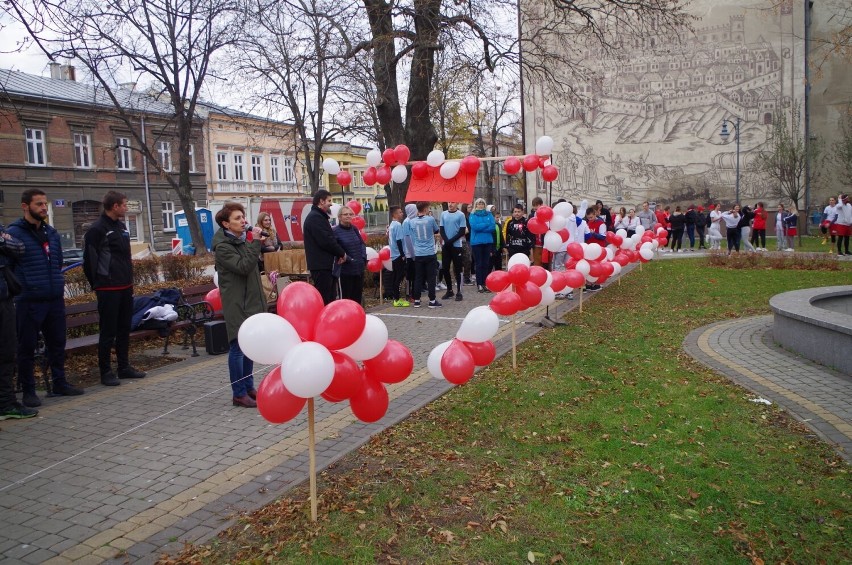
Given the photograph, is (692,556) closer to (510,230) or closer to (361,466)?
(361,466)

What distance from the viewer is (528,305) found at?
7016 mm

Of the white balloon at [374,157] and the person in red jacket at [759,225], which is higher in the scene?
the white balloon at [374,157]

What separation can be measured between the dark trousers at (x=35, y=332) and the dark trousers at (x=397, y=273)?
6676 millimetres

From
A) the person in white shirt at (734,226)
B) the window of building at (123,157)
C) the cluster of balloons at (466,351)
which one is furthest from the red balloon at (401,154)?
the window of building at (123,157)

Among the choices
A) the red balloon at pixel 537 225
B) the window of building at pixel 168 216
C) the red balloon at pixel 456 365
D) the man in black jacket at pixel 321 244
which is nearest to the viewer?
the red balloon at pixel 456 365

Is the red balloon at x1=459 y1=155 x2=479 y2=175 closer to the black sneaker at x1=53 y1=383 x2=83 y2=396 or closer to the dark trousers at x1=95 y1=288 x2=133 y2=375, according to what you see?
the dark trousers at x1=95 y1=288 x2=133 y2=375

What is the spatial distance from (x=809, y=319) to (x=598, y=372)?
2442mm

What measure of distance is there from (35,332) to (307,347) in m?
4.30

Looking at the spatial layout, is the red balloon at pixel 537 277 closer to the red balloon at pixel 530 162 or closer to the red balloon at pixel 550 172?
the red balloon at pixel 550 172

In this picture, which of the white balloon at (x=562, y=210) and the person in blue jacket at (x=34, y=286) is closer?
the person in blue jacket at (x=34, y=286)

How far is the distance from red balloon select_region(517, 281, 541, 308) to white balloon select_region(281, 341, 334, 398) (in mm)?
3854

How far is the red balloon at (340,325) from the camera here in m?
3.50

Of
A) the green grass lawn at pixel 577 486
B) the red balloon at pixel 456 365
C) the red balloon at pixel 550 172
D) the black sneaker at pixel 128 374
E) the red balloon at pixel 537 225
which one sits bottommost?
the green grass lawn at pixel 577 486

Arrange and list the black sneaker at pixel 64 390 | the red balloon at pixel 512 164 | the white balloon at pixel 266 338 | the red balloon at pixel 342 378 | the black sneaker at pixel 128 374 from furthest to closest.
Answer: the red balloon at pixel 512 164, the black sneaker at pixel 128 374, the black sneaker at pixel 64 390, the red balloon at pixel 342 378, the white balloon at pixel 266 338
